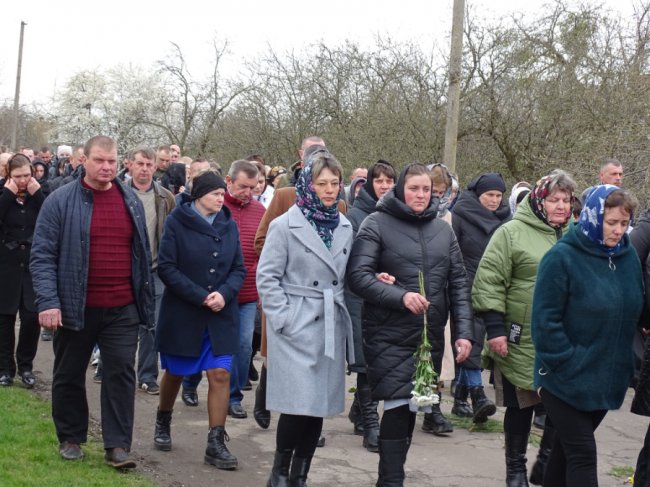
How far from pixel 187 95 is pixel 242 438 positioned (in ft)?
105

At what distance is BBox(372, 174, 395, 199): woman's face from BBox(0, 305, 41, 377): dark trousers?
362 cm

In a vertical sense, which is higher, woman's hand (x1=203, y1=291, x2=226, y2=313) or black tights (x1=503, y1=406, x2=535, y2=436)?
woman's hand (x1=203, y1=291, x2=226, y2=313)

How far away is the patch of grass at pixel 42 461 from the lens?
19.0 feet

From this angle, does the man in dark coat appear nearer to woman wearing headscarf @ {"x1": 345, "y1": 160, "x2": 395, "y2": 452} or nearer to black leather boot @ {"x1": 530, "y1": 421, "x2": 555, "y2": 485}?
woman wearing headscarf @ {"x1": 345, "y1": 160, "x2": 395, "y2": 452}

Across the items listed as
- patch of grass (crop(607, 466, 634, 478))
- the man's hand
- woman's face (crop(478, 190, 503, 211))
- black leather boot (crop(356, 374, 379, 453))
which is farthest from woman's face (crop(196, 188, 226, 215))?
patch of grass (crop(607, 466, 634, 478))

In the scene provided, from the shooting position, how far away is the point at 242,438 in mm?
7312

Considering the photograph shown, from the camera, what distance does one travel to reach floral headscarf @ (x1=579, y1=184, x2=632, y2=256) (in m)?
4.90

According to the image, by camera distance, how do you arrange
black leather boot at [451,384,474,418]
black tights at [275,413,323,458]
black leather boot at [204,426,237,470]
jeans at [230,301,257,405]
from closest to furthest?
1. black tights at [275,413,323,458]
2. black leather boot at [204,426,237,470]
3. jeans at [230,301,257,405]
4. black leather boot at [451,384,474,418]

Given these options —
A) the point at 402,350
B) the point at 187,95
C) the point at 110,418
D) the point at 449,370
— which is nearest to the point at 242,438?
the point at 110,418

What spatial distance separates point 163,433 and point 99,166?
2.04m

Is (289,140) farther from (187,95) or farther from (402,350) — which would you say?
(402,350)

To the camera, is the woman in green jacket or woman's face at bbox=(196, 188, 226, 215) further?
woman's face at bbox=(196, 188, 226, 215)

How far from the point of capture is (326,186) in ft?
18.4

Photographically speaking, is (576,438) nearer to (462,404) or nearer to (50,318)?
(50,318)
